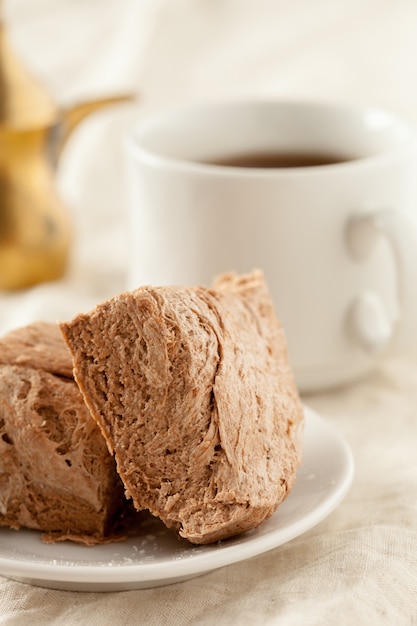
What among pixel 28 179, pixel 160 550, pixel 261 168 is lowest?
pixel 160 550

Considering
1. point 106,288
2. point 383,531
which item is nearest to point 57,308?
point 106,288

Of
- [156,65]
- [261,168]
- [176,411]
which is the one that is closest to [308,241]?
[261,168]

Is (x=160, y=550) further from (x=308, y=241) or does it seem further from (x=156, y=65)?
(x=156, y=65)

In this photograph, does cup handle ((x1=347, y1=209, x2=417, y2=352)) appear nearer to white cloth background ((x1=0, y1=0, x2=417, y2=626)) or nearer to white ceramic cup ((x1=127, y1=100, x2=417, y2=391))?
white ceramic cup ((x1=127, y1=100, x2=417, y2=391))

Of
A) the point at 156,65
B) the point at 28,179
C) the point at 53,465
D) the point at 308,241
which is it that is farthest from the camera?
the point at 156,65

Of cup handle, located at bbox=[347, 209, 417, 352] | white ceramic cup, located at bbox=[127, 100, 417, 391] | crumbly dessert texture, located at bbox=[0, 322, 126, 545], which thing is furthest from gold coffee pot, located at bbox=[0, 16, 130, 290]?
crumbly dessert texture, located at bbox=[0, 322, 126, 545]

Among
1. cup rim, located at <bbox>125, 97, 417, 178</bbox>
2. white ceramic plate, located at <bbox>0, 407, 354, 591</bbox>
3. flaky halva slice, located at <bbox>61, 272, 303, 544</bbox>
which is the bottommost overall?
white ceramic plate, located at <bbox>0, 407, 354, 591</bbox>

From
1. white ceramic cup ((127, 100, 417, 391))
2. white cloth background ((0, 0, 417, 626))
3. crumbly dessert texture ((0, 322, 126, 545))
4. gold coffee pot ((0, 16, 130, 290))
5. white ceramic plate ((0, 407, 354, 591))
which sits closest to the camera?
white ceramic plate ((0, 407, 354, 591))
